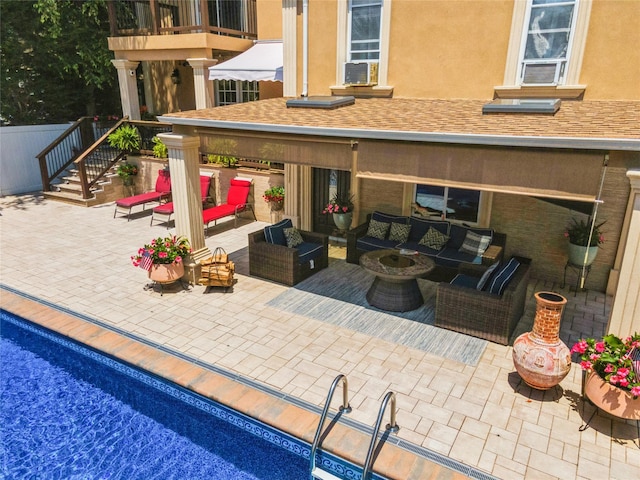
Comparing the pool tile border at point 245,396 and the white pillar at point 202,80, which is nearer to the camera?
the pool tile border at point 245,396

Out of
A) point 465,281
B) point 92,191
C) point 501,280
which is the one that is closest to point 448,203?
point 465,281

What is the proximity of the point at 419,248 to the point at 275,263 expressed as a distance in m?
3.93

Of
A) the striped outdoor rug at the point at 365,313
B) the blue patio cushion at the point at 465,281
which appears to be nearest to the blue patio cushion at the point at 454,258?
the striped outdoor rug at the point at 365,313

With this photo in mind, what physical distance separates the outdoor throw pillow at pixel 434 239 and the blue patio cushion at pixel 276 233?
151 inches

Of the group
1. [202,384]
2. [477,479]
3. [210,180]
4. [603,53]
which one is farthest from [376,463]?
[210,180]

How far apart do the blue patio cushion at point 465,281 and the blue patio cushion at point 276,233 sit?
15.4 ft

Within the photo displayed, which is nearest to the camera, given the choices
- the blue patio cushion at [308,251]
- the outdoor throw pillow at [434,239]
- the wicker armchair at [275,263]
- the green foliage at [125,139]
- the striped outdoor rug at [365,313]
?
the striped outdoor rug at [365,313]

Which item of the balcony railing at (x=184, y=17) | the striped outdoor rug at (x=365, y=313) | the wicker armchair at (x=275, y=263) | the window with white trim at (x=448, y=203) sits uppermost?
the balcony railing at (x=184, y=17)

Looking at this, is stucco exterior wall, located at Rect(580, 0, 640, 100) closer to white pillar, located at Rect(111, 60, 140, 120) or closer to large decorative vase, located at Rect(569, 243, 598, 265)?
large decorative vase, located at Rect(569, 243, 598, 265)

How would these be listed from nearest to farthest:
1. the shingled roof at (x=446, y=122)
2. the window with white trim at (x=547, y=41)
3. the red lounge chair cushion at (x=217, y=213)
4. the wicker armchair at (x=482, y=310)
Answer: the shingled roof at (x=446, y=122)
the wicker armchair at (x=482, y=310)
the window with white trim at (x=547, y=41)
the red lounge chair cushion at (x=217, y=213)

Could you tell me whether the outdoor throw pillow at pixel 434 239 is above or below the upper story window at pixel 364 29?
below

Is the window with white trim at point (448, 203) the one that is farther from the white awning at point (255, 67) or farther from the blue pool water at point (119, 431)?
the blue pool water at point (119, 431)

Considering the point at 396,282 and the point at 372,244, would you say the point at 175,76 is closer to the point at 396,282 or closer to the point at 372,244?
the point at 372,244

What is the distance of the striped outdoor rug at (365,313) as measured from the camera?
28.9 ft
